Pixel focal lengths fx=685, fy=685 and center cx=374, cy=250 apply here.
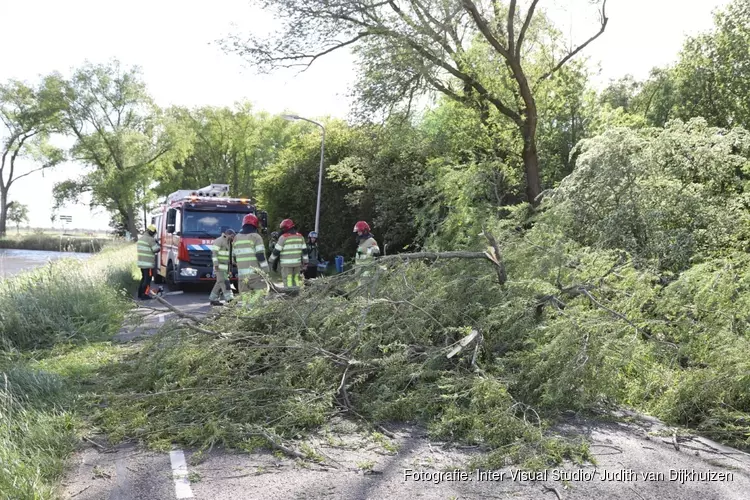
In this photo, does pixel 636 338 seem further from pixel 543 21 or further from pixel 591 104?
pixel 591 104

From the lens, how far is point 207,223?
61.4 feet

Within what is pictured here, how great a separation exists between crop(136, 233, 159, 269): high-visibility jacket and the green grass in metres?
1.43

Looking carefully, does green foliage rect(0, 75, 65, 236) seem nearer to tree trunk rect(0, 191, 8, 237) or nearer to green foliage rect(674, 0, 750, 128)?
tree trunk rect(0, 191, 8, 237)

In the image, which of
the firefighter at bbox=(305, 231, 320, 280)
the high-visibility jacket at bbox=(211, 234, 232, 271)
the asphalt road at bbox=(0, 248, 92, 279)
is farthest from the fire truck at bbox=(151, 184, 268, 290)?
the high-visibility jacket at bbox=(211, 234, 232, 271)

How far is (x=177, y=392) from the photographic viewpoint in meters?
6.02

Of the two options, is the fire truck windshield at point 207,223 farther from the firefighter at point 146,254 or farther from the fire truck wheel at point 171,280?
the firefighter at point 146,254

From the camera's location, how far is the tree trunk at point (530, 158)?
1736 cm

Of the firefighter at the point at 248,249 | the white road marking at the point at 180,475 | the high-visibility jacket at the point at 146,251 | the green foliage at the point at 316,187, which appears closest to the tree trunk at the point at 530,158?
the firefighter at the point at 248,249

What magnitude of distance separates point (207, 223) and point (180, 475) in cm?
1464

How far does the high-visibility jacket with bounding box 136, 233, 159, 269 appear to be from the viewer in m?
16.4

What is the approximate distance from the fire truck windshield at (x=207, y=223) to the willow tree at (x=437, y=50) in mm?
4134

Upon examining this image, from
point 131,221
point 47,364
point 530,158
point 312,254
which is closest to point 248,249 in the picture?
point 47,364

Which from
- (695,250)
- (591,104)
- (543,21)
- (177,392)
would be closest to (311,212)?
(591,104)

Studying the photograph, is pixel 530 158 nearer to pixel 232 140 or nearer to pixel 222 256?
pixel 222 256
